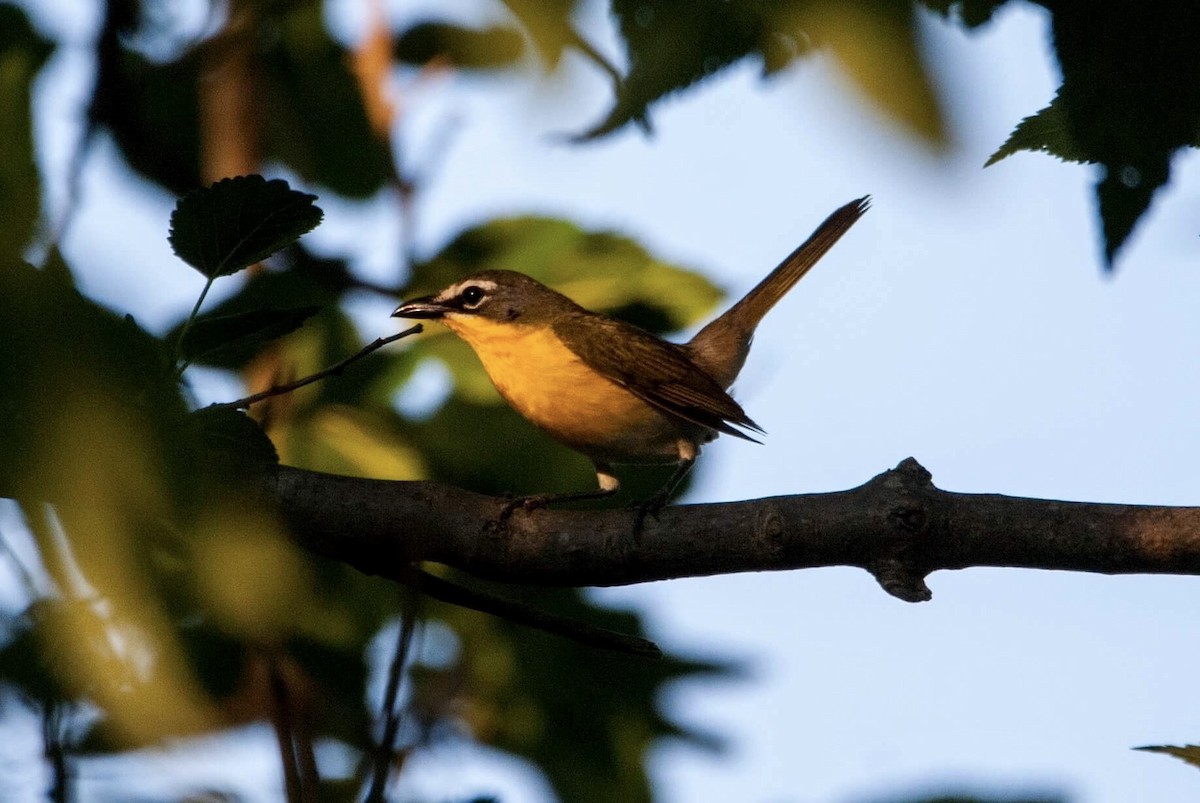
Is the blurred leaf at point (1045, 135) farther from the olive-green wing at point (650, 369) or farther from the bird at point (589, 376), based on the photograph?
the olive-green wing at point (650, 369)

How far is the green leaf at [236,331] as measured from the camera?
7.07 ft

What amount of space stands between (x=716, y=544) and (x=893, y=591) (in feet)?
1.28

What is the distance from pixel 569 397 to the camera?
19.1 feet

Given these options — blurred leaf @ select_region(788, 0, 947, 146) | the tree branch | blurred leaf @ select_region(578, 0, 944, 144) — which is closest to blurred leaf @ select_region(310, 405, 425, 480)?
the tree branch

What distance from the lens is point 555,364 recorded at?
6082 millimetres

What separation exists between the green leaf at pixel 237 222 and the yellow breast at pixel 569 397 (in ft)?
10.4

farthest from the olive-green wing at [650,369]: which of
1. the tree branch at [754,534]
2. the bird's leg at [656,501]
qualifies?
the tree branch at [754,534]

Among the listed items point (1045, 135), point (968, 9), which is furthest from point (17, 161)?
point (1045, 135)

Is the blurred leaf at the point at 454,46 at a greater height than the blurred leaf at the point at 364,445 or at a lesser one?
greater

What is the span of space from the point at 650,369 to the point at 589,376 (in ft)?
1.00

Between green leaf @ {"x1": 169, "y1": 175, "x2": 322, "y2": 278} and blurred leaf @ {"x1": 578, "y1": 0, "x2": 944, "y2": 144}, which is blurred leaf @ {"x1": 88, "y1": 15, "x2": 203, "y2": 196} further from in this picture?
blurred leaf @ {"x1": 578, "y1": 0, "x2": 944, "y2": 144}

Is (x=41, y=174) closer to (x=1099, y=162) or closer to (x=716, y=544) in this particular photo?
(x=1099, y=162)

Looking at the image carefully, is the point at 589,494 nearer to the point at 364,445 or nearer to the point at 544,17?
the point at 364,445

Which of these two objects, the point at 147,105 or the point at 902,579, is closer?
the point at 902,579
